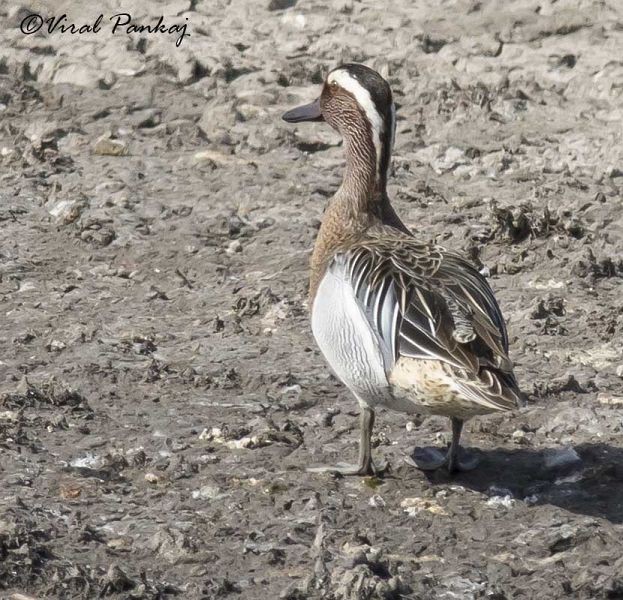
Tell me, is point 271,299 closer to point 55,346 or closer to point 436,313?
point 55,346

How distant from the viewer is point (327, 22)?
10844mm

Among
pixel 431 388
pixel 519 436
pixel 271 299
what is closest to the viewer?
pixel 431 388

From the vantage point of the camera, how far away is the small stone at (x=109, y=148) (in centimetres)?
987

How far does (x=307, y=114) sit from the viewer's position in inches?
296

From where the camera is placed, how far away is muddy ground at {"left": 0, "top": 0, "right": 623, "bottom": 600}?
18.7 feet

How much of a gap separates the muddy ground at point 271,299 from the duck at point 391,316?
0.46m

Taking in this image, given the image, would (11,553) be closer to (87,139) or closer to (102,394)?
(102,394)

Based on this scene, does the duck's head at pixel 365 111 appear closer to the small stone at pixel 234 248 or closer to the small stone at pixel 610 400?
the small stone at pixel 610 400

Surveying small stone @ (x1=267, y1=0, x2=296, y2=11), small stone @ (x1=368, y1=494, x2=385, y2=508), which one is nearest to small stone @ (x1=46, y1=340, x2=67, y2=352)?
small stone @ (x1=368, y1=494, x2=385, y2=508)

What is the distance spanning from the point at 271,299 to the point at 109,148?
236 cm

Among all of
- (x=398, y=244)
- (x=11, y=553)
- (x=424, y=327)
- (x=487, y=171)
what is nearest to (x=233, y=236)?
(x=487, y=171)

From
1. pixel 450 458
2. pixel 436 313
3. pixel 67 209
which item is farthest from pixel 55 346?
pixel 436 313

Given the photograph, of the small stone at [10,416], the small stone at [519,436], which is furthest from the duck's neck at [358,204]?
the small stone at [10,416]

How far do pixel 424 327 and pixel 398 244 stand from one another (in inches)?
26.9
